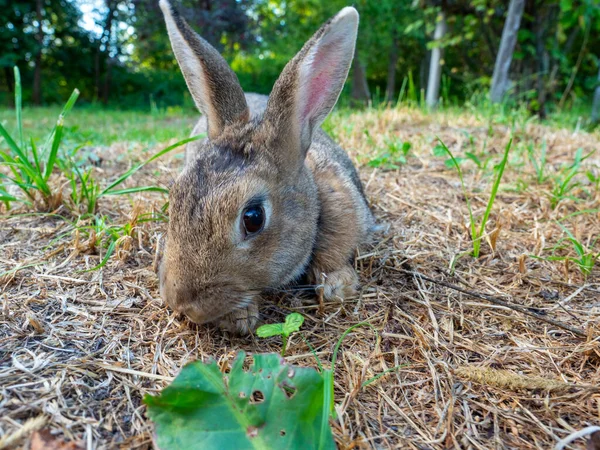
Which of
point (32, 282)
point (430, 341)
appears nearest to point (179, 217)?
point (32, 282)

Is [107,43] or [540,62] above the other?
[107,43]

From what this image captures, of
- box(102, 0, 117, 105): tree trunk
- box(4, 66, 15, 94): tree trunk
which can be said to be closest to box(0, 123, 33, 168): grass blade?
box(102, 0, 117, 105): tree trunk

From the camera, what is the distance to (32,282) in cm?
212

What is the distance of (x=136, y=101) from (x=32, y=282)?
766 inches

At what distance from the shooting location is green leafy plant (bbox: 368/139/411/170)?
13.6ft

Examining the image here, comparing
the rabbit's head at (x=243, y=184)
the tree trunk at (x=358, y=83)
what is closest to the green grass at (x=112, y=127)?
the rabbit's head at (x=243, y=184)

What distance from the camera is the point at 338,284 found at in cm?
235

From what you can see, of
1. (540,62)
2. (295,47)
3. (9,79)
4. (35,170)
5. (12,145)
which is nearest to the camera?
(12,145)

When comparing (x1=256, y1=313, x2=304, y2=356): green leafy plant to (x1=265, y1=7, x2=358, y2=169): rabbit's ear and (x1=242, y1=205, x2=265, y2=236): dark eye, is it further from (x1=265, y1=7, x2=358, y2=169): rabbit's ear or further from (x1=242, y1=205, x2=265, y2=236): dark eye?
(x1=265, y1=7, x2=358, y2=169): rabbit's ear

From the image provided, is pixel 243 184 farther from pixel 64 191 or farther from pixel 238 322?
pixel 64 191

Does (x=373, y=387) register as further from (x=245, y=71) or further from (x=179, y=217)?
(x=245, y=71)

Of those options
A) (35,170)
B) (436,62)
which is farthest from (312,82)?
(436,62)

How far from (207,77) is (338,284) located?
1.30 meters

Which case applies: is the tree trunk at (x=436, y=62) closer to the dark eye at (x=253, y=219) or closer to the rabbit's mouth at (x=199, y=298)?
the dark eye at (x=253, y=219)
